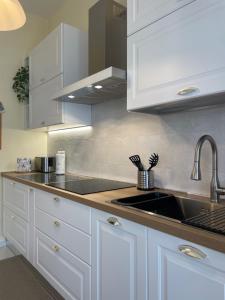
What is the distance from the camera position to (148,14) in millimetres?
1354

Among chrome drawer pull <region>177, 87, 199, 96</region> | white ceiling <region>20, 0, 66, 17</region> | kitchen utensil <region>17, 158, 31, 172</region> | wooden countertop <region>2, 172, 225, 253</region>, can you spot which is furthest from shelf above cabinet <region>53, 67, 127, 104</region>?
white ceiling <region>20, 0, 66, 17</region>

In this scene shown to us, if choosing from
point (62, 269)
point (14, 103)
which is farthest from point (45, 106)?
point (62, 269)

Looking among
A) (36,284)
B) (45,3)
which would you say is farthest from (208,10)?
(45,3)

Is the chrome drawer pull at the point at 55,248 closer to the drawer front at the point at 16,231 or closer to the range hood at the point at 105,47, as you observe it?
the drawer front at the point at 16,231

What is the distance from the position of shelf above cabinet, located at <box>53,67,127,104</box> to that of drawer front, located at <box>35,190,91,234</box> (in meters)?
0.82

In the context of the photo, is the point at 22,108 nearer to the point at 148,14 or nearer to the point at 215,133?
the point at 148,14

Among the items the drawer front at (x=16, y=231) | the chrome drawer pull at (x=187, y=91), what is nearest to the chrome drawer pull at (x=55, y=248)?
the drawer front at (x=16, y=231)

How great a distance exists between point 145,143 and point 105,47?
30.7 inches

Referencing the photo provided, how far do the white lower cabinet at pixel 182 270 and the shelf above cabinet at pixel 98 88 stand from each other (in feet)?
3.23

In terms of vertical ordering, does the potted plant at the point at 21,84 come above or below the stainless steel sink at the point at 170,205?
above

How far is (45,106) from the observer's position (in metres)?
2.47

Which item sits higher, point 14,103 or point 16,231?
point 14,103

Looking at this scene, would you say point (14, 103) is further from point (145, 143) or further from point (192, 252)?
point (192, 252)

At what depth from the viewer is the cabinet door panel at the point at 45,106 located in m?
2.27
